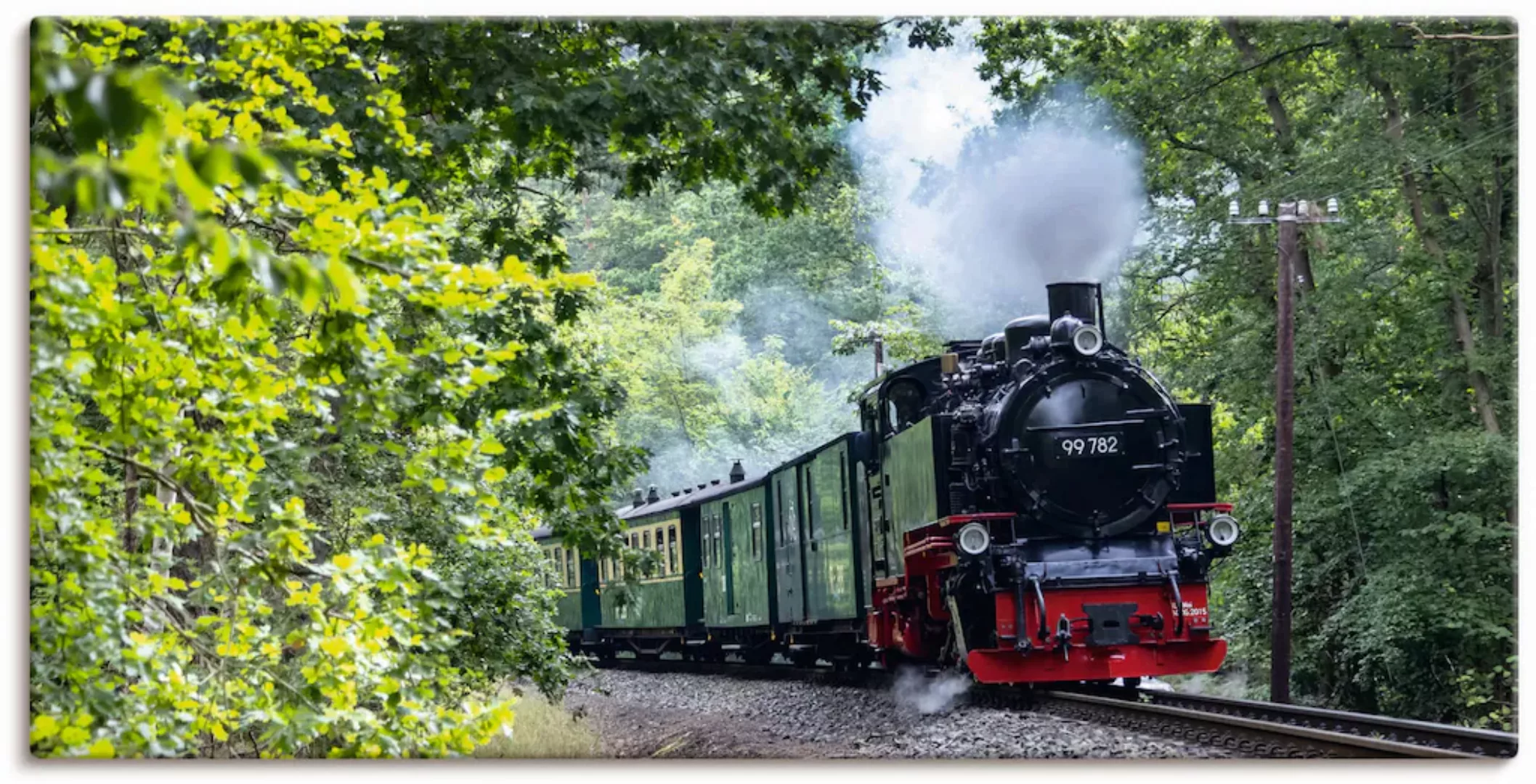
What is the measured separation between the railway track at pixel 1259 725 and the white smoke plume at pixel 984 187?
242 centimetres

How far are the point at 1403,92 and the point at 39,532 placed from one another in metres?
7.85

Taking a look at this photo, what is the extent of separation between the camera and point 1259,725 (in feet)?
21.7

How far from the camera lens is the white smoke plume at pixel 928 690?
31.2 feet

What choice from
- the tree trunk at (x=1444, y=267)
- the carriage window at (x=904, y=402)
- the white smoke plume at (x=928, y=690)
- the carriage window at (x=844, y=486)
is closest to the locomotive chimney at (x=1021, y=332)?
the carriage window at (x=904, y=402)

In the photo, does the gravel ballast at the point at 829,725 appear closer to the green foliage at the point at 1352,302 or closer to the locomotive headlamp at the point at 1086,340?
the locomotive headlamp at the point at 1086,340

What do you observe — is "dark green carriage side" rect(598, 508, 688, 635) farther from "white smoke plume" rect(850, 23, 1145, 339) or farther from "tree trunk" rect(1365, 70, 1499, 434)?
"tree trunk" rect(1365, 70, 1499, 434)

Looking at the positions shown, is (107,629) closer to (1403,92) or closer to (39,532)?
(39,532)

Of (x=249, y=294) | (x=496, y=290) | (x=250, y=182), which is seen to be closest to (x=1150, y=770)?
(x=496, y=290)

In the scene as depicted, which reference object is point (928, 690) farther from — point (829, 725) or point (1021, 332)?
point (1021, 332)

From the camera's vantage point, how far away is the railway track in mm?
5832

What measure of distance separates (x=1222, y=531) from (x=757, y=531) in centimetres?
491

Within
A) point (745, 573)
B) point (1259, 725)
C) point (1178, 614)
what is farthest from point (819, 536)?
point (1259, 725)

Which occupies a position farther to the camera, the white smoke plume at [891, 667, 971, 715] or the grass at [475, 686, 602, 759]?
the white smoke plume at [891, 667, 971, 715]

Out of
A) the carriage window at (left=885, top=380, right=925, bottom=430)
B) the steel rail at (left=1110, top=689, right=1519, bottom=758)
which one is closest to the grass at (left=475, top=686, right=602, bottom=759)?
the carriage window at (left=885, top=380, right=925, bottom=430)
